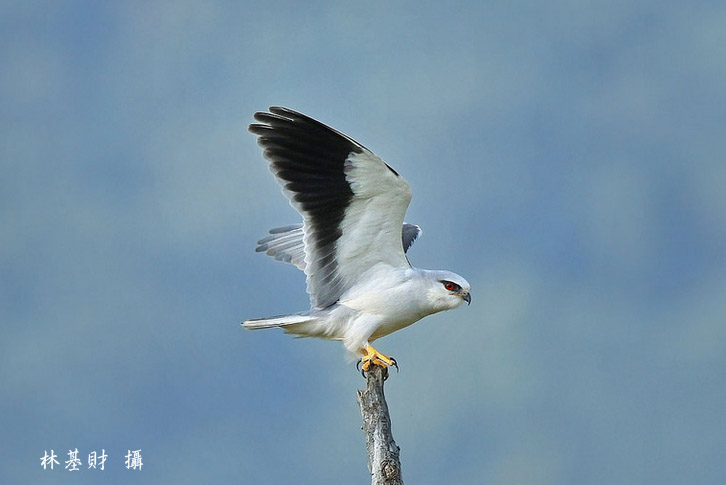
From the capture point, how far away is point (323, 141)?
331 inches

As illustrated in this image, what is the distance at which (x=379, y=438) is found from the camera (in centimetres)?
746

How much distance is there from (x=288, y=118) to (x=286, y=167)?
0.43 meters

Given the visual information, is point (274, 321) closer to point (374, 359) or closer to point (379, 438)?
point (374, 359)

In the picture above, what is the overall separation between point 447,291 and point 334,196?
4.04 feet

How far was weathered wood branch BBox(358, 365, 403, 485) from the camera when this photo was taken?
24.0 ft

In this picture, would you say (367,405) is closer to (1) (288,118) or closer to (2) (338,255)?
(2) (338,255)

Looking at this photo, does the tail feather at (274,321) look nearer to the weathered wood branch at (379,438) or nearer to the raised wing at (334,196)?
the raised wing at (334,196)

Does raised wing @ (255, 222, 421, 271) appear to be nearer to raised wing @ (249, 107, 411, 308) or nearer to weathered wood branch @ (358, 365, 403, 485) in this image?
raised wing @ (249, 107, 411, 308)

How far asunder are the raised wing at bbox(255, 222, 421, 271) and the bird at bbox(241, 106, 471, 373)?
4.80ft

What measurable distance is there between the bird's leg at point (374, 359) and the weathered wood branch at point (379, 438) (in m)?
0.28

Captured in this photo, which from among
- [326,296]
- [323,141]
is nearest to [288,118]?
[323,141]

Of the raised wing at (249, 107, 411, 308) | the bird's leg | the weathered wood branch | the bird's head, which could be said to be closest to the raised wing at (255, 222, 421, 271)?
the raised wing at (249, 107, 411, 308)

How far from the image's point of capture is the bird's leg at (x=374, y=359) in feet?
26.8

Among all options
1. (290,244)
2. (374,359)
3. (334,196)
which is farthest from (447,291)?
(290,244)
